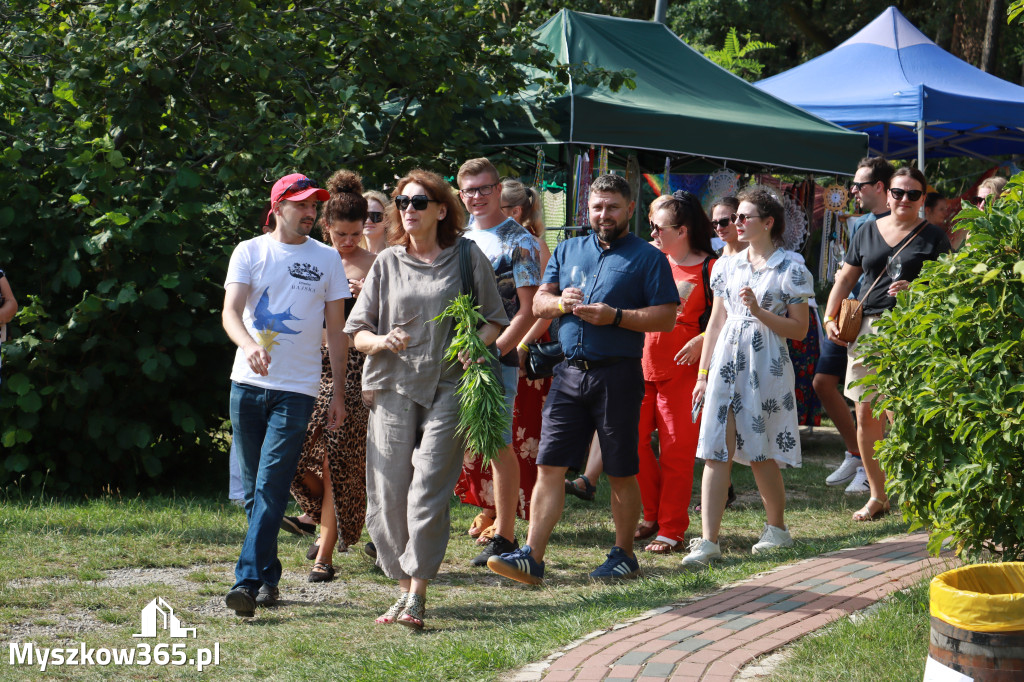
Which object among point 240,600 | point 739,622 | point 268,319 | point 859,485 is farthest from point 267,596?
point 859,485

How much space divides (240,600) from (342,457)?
1.19 m

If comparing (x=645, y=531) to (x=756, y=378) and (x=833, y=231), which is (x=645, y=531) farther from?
(x=833, y=231)

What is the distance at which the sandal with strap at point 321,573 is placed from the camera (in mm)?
5836

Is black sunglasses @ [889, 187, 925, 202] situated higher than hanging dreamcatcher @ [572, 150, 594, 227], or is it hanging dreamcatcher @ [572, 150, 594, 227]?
hanging dreamcatcher @ [572, 150, 594, 227]

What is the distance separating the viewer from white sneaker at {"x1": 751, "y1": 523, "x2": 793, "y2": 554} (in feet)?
20.8

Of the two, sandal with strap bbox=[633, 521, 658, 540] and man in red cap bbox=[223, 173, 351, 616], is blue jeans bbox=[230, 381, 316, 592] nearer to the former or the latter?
man in red cap bbox=[223, 173, 351, 616]

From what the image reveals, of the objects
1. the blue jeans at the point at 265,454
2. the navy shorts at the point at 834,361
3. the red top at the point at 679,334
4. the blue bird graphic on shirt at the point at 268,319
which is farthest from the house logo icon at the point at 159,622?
the navy shorts at the point at 834,361

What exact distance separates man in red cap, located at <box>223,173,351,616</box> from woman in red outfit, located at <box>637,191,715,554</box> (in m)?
2.21

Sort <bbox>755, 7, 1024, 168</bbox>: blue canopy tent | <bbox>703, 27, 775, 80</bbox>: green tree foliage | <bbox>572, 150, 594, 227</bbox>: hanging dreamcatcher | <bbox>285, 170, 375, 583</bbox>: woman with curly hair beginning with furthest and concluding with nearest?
<bbox>703, 27, 775, 80</bbox>: green tree foliage < <bbox>755, 7, 1024, 168</bbox>: blue canopy tent < <bbox>572, 150, 594, 227</bbox>: hanging dreamcatcher < <bbox>285, 170, 375, 583</bbox>: woman with curly hair

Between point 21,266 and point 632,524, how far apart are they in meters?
4.70

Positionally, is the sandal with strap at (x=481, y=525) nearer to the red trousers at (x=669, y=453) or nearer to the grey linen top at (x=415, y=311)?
the red trousers at (x=669, y=453)

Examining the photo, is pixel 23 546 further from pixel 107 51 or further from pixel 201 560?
pixel 107 51

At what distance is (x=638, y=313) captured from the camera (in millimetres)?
5566

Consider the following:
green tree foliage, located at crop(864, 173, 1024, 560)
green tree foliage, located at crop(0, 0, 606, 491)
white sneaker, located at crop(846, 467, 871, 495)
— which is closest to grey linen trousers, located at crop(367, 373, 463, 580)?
green tree foliage, located at crop(864, 173, 1024, 560)
